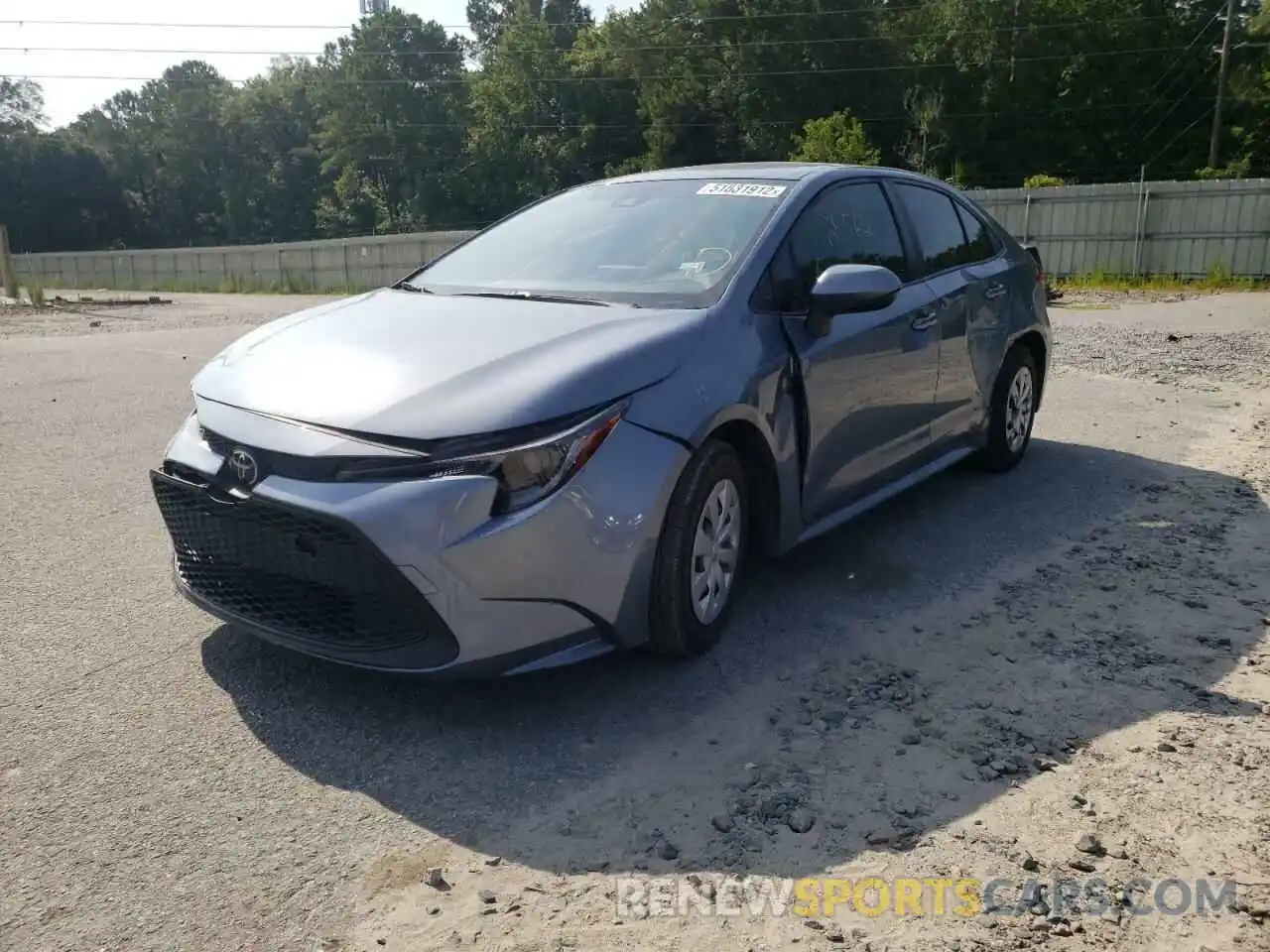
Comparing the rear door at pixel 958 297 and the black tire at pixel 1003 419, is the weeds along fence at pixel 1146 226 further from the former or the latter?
the rear door at pixel 958 297

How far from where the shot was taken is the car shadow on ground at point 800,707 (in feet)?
9.14

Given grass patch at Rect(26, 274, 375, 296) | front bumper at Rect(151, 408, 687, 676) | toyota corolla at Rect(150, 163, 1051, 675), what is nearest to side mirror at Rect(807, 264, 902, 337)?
toyota corolla at Rect(150, 163, 1051, 675)

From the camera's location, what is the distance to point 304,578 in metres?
3.09

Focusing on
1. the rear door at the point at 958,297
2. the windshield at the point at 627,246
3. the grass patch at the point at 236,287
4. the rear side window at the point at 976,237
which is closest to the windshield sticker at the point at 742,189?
the windshield at the point at 627,246

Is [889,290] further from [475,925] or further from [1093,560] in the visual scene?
[475,925]

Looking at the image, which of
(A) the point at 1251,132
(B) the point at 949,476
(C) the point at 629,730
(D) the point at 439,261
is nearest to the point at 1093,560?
(B) the point at 949,476

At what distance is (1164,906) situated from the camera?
7.95 ft

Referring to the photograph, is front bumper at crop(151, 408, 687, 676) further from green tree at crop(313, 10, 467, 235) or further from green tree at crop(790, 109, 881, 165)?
green tree at crop(313, 10, 467, 235)

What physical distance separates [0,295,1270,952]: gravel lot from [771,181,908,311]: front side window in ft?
4.10

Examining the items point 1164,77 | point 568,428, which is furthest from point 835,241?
point 1164,77

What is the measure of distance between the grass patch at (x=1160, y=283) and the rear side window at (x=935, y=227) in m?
19.1

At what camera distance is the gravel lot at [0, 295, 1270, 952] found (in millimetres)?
2404

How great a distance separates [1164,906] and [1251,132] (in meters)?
48.2

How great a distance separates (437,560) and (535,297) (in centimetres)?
147
